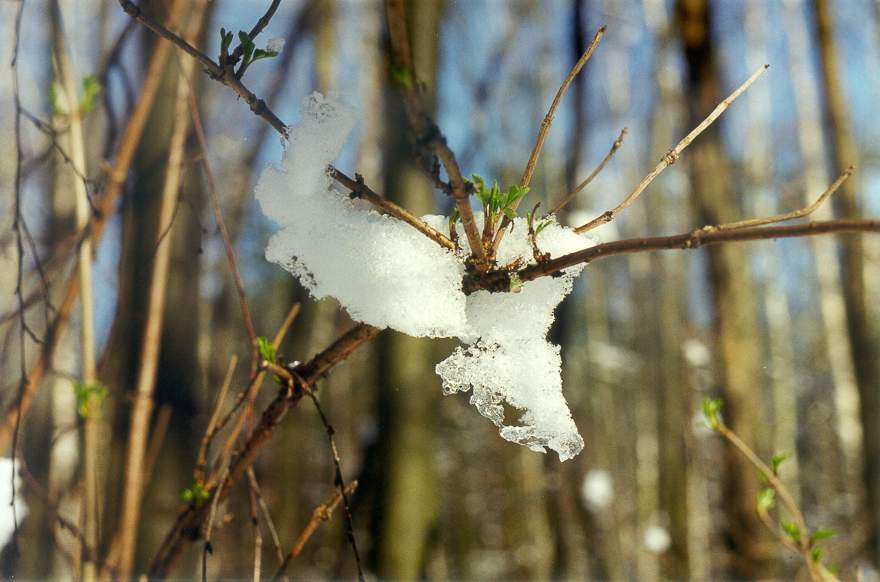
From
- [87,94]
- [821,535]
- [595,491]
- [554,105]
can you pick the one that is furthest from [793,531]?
[595,491]

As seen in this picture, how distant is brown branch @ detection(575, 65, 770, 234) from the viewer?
0.57 m

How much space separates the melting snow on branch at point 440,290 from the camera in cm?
65

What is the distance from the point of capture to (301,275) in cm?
68

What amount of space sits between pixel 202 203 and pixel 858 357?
3.99 meters

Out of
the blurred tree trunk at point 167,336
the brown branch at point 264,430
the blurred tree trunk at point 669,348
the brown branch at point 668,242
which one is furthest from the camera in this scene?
the blurred tree trunk at point 669,348

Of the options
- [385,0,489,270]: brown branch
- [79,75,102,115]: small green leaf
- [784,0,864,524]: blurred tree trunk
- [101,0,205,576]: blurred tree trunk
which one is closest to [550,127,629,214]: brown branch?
[385,0,489,270]: brown branch

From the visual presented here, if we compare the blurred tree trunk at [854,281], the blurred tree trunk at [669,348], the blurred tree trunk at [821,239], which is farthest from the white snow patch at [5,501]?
the blurred tree trunk at [821,239]

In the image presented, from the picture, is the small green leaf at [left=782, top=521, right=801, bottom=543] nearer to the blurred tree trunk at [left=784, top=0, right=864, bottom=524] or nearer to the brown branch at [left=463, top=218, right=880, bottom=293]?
the brown branch at [left=463, top=218, right=880, bottom=293]

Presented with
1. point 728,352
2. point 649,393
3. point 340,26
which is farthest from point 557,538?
point 649,393

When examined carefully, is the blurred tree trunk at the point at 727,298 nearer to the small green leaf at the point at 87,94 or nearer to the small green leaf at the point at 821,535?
the small green leaf at the point at 821,535

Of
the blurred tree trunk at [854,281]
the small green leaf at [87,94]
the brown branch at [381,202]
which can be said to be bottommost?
the brown branch at [381,202]

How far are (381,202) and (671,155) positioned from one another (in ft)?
Result: 0.89

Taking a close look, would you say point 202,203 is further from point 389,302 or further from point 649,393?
point 649,393

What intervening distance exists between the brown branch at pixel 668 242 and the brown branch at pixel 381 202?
49 millimetres
